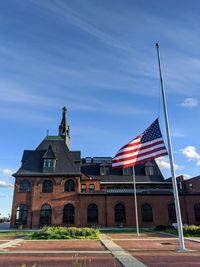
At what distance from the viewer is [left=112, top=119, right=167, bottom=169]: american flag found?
18.0 metres

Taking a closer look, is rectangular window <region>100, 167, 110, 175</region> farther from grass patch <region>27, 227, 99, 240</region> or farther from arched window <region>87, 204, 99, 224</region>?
grass patch <region>27, 227, 99, 240</region>

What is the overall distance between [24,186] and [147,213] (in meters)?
17.7

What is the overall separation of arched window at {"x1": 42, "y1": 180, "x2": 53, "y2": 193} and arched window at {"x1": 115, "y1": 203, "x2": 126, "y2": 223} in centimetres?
971

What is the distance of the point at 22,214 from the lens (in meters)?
34.8

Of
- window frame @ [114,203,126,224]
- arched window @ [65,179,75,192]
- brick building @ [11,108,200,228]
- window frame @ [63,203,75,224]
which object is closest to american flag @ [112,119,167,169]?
brick building @ [11,108,200,228]

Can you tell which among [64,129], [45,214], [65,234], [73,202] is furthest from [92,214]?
[64,129]

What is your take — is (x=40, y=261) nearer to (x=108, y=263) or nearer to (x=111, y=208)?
(x=108, y=263)

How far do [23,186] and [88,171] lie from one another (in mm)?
13225

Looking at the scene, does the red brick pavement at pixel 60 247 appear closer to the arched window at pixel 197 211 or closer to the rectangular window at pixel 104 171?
the arched window at pixel 197 211

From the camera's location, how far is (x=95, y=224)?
34.2m

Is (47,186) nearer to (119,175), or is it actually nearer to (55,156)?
(55,156)

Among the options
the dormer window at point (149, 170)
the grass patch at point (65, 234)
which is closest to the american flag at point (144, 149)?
the grass patch at point (65, 234)

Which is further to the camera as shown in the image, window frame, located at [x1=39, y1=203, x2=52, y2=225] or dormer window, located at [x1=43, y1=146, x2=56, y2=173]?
dormer window, located at [x1=43, y1=146, x2=56, y2=173]

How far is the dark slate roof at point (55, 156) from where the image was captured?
36875 millimetres
